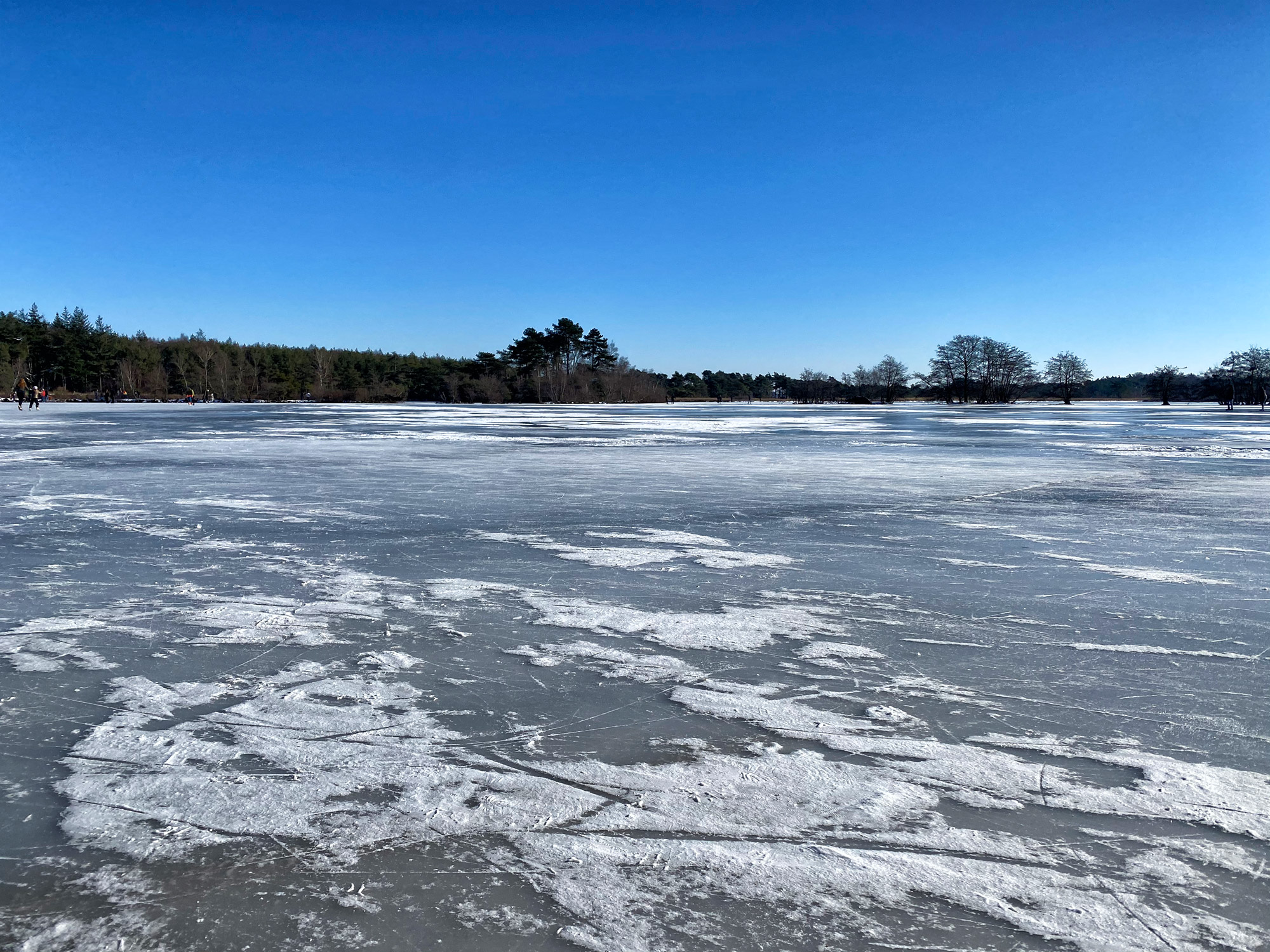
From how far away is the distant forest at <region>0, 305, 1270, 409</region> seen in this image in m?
73.9

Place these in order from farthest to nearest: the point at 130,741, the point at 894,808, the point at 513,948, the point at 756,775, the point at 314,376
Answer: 1. the point at 314,376
2. the point at 130,741
3. the point at 756,775
4. the point at 894,808
5. the point at 513,948

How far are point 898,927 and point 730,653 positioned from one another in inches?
64.8

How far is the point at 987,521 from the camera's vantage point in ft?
21.6

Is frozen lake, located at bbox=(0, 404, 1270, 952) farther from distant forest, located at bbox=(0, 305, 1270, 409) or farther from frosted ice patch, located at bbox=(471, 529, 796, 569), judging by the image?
distant forest, located at bbox=(0, 305, 1270, 409)

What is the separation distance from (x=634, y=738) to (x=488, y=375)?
256ft

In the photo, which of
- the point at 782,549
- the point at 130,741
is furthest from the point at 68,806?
the point at 782,549

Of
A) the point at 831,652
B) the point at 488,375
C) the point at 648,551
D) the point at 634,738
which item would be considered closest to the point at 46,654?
the point at 634,738

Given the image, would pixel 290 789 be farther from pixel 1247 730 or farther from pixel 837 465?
pixel 837 465

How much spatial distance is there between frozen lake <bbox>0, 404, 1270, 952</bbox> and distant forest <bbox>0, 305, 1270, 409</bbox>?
2660 inches

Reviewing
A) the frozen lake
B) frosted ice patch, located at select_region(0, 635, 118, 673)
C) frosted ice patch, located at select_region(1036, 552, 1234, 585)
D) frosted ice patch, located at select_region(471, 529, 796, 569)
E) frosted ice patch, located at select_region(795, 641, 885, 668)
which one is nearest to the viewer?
the frozen lake

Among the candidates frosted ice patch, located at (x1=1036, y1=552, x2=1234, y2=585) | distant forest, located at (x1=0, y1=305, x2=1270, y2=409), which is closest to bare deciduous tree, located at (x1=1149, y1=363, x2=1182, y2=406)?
distant forest, located at (x1=0, y1=305, x2=1270, y2=409)

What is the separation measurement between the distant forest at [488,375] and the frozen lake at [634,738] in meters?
67.6

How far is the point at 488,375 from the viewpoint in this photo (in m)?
78.6

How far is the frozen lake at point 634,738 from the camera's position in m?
1.68
